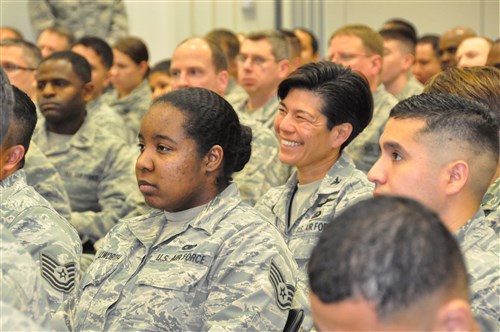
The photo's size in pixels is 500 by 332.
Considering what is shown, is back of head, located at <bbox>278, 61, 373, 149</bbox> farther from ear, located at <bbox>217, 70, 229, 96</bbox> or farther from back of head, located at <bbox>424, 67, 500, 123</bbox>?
ear, located at <bbox>217, 70, 229, 96</bbox>

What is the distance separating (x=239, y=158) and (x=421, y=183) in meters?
0.79

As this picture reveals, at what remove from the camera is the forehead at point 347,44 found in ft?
15.7

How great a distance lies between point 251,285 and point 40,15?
19.1 ft

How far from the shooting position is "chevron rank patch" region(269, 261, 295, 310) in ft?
7.33

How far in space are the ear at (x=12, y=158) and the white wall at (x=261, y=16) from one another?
5.64 metres

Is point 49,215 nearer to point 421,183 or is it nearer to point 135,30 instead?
point 421,183

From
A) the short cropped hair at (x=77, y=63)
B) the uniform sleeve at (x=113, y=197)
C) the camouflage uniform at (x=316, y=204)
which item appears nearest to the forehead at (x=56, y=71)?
the short cropped hair at (x=77, y=63)

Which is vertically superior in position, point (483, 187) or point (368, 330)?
point (368, 330)

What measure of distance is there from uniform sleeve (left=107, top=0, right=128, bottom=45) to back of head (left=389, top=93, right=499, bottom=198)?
19.1ft

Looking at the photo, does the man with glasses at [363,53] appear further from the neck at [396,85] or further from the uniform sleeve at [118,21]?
the uniform sleeve at [118,21]

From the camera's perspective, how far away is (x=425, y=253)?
1.12m

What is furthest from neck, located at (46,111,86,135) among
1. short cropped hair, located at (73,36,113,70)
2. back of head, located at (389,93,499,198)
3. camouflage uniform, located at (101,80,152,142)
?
back of head, located at (389,93,499,198)

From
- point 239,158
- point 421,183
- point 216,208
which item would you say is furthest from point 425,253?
point 239,158

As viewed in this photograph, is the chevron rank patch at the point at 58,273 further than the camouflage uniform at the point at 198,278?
Yes
